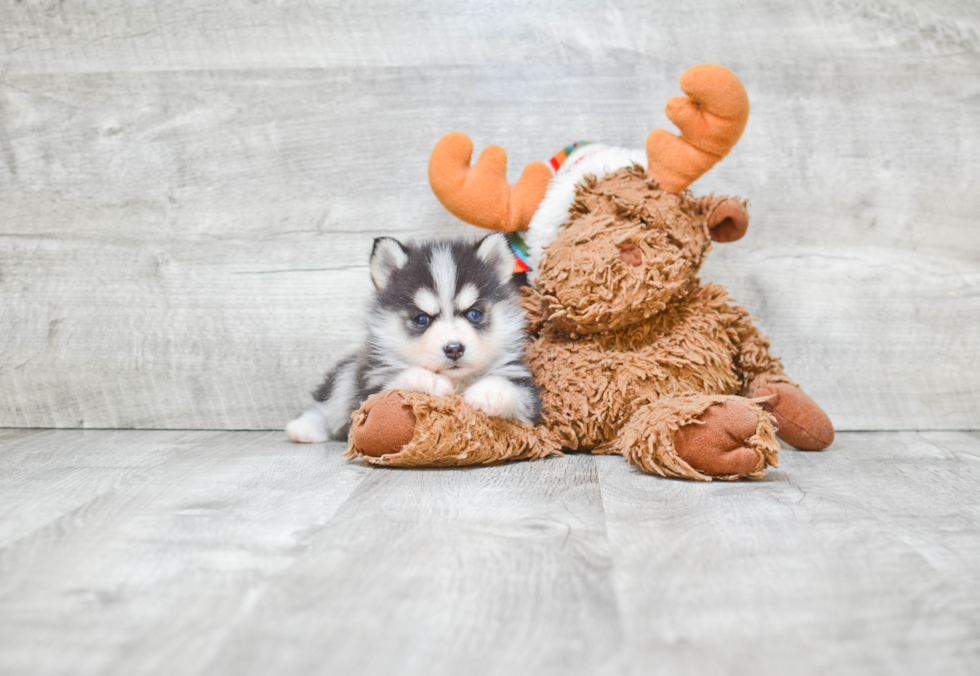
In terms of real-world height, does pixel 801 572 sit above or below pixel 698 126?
below

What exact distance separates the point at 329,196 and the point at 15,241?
3.17 feet

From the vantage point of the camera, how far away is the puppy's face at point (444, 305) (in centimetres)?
159

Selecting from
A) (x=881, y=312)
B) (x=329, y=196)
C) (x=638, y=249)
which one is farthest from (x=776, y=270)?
(x=329, y=196)

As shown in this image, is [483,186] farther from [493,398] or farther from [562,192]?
[493,398]

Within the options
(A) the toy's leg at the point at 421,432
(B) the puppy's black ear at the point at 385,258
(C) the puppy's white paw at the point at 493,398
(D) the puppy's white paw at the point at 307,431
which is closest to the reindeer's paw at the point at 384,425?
(A) the toy's leg at the point at 421,432

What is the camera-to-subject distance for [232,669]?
707 mm

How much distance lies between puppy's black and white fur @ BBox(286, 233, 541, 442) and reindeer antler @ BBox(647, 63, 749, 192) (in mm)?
412

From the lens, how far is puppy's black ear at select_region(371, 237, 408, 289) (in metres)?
1.71

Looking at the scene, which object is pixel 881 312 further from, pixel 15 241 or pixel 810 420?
pixel 15 241

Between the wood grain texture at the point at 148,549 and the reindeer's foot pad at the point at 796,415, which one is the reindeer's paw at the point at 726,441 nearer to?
the reindeer's foot pad at the point at 796,415

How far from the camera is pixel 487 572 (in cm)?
94

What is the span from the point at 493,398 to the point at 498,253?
1.29 feet

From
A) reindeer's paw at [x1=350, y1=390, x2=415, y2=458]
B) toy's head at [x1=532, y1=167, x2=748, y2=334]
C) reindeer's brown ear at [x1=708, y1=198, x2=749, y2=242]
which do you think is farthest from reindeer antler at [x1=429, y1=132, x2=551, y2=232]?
reindeer's paw at [x1=350, y1=390, x2=415, y2=458]

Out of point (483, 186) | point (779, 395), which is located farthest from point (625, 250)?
point (779, 395)
